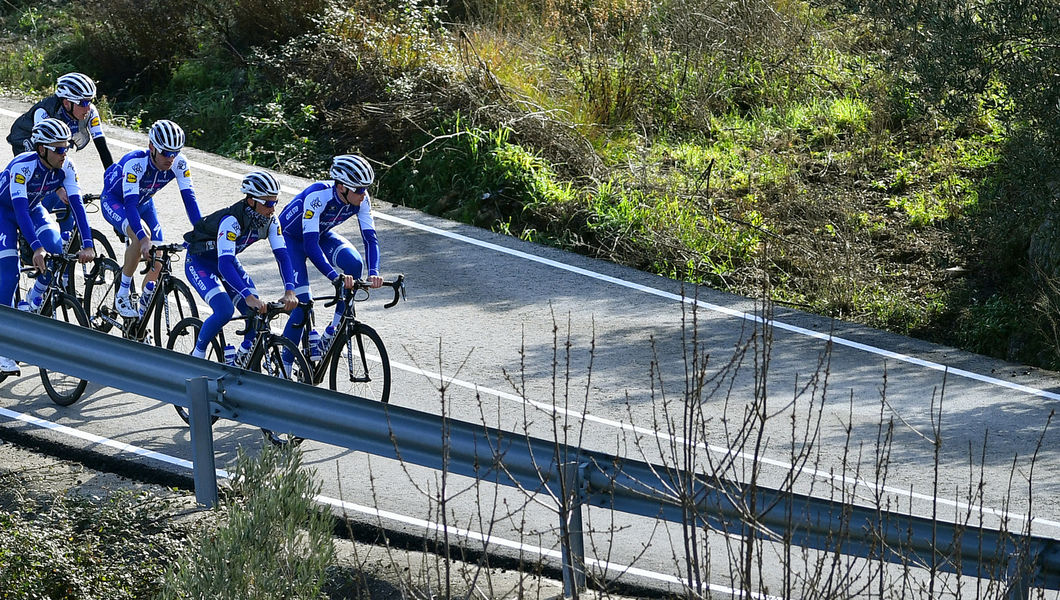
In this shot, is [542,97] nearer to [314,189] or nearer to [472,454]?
[314,189]

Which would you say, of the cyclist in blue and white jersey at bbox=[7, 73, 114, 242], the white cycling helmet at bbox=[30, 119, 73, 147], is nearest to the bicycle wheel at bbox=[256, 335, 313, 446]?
the white cycling helmet at bbox=[30, 119, 73, 147]

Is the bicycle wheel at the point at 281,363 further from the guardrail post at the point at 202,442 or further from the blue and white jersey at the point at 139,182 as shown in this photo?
the blue and white jersey at the point at 139,182

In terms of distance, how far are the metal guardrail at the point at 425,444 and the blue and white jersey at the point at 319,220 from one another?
2036 millimetres

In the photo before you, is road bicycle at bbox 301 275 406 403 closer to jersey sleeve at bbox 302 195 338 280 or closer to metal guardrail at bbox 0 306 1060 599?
jersey sleeve at bbox 302 195 338 280

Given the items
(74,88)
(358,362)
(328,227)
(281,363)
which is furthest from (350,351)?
(74,88)

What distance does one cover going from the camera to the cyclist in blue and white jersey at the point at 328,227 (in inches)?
359

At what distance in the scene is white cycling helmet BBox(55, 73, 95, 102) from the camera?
11.0m

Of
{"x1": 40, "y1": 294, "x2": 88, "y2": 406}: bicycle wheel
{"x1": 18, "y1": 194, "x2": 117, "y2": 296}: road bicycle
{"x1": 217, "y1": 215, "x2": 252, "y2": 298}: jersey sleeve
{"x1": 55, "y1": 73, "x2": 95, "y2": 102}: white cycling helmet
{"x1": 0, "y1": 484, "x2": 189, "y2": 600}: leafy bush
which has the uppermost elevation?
{"x1": 55, "y1": 73, "x2": 95, "y2": 102}: white cycling helmet

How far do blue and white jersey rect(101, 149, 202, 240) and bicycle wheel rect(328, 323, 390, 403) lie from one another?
1.79m

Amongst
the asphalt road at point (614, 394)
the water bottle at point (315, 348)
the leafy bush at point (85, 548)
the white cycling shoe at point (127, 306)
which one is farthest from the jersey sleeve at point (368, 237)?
the leafy bush at point (85, 548)

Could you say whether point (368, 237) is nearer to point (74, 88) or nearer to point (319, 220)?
point (319, 220)

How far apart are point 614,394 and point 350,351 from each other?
2.43 meters

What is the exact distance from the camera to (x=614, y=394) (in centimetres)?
1020

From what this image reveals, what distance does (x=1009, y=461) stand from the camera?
917 cm
